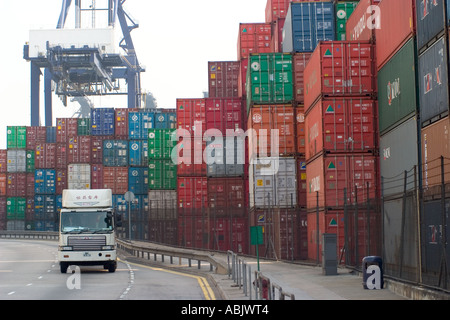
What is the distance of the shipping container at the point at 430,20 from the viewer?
21.5 meters

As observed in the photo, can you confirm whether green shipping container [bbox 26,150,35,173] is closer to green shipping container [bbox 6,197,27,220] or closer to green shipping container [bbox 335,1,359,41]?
green shipping container [bbox 6,197,27,220]

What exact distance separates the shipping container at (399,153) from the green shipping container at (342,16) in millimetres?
10065

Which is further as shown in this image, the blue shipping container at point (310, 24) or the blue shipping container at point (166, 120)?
the blue shipping container at point (166, 120)

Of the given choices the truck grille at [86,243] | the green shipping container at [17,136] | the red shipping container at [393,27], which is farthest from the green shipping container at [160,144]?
the red shipping container at [393,27]

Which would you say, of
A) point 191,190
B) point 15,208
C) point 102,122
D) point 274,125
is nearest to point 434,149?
point 274,125

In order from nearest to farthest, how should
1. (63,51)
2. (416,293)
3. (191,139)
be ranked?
1. (416,293)
2. (191,139)
3. (63,51)

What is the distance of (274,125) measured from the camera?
37.8 meters

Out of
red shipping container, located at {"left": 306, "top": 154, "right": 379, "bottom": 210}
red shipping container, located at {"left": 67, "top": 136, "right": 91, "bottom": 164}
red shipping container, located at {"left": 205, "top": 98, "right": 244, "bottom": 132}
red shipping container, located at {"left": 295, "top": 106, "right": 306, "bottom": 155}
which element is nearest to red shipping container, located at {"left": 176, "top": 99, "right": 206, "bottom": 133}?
red shipping container, located at {"left": 205, "top": 98, "right": 244, "bottom": 132}

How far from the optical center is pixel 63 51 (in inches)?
3501

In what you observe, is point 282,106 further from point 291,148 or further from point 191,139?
point 191,139

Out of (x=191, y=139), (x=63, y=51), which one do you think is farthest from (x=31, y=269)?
(x=63, y=51)

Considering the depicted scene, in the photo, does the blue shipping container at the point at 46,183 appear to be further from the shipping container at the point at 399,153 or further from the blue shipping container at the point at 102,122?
the shipping container at the point at 399,153

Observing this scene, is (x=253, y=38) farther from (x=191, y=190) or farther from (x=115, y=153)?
(x=115, y=153)
